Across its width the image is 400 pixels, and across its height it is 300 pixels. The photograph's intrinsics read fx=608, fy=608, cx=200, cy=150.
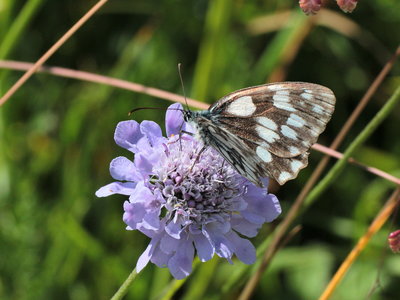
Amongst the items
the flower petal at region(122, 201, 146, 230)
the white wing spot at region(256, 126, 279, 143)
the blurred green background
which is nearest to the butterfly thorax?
the white wing spot at region(256, 126, 279, 143)

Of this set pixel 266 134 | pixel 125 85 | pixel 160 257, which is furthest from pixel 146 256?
pixel 125 85

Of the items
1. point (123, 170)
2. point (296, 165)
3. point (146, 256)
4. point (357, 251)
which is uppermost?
point (296, 165)

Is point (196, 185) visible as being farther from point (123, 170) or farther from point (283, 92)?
point (283, 92)

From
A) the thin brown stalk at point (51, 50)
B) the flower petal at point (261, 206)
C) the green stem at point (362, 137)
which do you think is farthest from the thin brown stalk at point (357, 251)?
the thin brown stalk at point (51, 50)

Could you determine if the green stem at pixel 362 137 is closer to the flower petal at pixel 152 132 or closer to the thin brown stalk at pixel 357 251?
the thin brown stalk at pixel 357 251

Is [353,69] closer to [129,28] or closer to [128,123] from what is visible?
[129,28]

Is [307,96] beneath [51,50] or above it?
above

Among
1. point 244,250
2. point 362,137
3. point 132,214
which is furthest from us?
point 362,137
